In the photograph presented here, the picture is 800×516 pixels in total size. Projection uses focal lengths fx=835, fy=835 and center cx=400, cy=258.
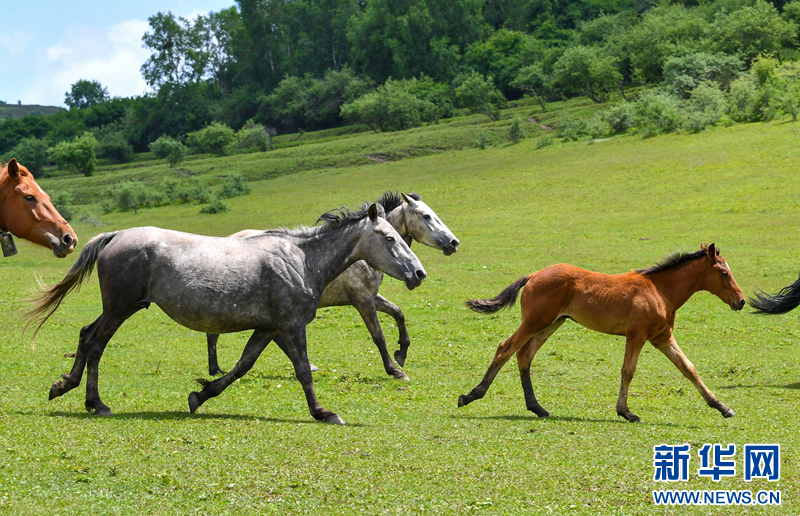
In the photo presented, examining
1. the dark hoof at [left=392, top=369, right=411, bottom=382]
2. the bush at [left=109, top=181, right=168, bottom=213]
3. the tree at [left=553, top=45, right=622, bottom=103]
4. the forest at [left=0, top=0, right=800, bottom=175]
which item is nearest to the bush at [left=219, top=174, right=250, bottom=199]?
the bush at [left=109, top=181, right=168, bottom=213]

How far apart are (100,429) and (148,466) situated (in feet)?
5.05

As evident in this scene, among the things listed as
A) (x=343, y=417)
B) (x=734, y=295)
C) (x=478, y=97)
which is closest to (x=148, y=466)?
(x=343, y=417)

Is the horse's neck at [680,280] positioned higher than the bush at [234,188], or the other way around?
the horse's neck at [680,280]

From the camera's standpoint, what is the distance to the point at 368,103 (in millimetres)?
93375

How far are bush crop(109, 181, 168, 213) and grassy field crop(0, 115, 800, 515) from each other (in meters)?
23.5

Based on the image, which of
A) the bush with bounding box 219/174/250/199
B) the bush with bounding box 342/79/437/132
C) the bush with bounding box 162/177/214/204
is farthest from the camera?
the bush with bounding box 342/79/437/132

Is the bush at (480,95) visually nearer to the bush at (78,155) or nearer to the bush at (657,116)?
the bush at (657,116)

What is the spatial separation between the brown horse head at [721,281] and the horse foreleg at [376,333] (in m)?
5.06

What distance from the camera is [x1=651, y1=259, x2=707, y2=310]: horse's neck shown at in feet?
35.5

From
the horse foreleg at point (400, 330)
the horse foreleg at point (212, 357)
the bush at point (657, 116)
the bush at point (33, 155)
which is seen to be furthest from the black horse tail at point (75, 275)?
the bush at point (33, 155)

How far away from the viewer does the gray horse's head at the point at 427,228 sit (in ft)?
42.7

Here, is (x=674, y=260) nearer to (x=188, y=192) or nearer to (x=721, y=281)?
(x=721, y=281)

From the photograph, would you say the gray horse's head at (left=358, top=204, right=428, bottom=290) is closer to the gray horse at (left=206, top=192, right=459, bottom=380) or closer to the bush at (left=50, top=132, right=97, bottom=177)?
the gray horse at (left=206, top=192, right=459, bottom=380)

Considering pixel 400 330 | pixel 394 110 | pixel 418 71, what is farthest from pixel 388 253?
pixel 418 71
